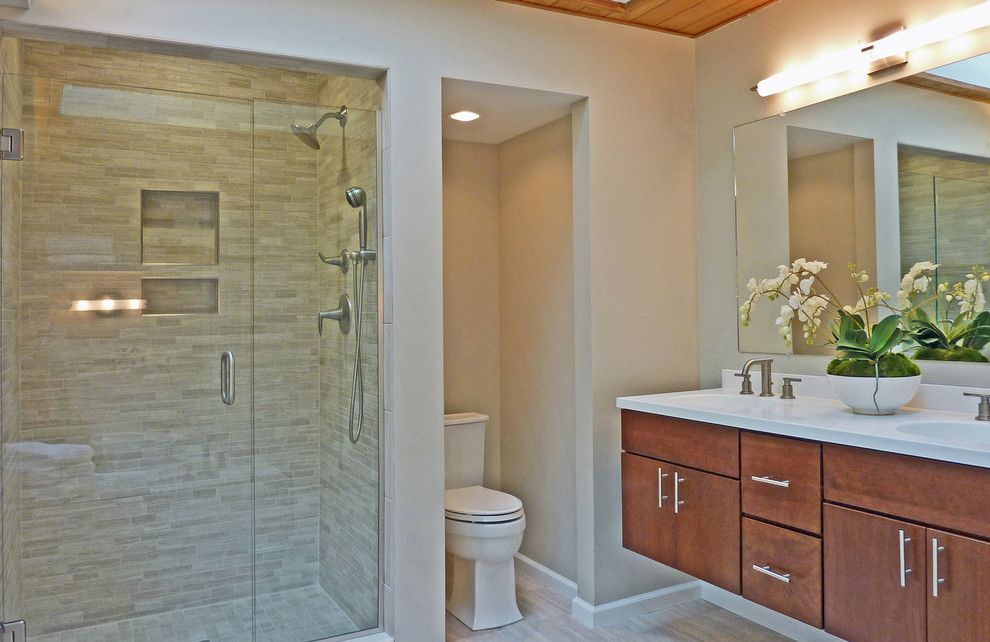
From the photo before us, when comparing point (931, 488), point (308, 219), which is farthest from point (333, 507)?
point (931, 488)

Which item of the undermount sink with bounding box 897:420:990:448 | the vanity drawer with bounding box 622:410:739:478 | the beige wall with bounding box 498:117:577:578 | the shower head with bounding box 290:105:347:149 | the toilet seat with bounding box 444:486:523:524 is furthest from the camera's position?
the beige wall with bounding box 498:117:577:578

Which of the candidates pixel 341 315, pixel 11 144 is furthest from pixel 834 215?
pixel 11 144

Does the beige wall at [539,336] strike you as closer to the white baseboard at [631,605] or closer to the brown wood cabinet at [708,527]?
the white baseboard at [631,605]

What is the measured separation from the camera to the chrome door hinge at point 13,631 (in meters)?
2.17

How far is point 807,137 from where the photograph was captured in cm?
283

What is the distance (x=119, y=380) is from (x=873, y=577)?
2270mm

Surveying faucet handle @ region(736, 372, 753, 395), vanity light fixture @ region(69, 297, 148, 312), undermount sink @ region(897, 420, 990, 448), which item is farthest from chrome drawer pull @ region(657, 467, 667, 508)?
vanity light fixture @ region(69, 297, 148, 312)

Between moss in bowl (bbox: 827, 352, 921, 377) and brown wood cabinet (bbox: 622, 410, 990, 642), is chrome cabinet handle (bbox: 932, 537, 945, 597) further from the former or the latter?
moss in bowl (bbox: 827, 352, 921, 377)

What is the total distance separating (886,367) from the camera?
2.32 m

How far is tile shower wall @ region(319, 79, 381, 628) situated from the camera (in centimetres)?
262

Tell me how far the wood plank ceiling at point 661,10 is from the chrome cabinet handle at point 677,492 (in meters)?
1.80

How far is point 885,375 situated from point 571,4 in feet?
5.79

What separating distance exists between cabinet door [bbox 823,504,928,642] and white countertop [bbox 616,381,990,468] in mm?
210

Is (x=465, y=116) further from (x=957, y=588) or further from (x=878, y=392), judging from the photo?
(x=957, y=588)
